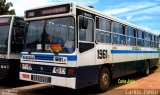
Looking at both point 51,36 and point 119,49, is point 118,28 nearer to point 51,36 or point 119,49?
point 119,49

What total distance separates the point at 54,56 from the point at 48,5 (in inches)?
68.2

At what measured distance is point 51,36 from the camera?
9227 millimetres

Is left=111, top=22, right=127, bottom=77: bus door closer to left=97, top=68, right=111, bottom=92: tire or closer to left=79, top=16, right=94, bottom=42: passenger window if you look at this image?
left=97, top=68, right=111, bottom=92: tire

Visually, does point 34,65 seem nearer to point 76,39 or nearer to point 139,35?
point 76,39

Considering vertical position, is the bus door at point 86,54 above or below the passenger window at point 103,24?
below

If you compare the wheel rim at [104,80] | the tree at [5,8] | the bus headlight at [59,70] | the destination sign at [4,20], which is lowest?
the wheel rim at [104,80]

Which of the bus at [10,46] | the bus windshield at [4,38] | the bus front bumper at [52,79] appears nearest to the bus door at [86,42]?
the bus front bumper at [52,79]

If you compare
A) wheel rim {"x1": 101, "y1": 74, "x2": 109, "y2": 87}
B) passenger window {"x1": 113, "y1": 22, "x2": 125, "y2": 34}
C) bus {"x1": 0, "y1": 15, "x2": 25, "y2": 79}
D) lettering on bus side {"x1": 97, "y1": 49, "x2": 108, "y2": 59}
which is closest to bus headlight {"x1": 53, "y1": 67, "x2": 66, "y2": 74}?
lettering on bus side {"x1": 97, "y1": 49, "x2": 108, "y2": 59}

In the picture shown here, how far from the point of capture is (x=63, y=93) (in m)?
10.2

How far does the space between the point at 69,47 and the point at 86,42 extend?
836mm

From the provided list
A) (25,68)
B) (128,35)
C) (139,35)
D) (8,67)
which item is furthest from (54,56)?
(139,35)

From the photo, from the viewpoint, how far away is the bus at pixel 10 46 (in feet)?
37.0

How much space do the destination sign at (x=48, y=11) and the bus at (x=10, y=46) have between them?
168cm

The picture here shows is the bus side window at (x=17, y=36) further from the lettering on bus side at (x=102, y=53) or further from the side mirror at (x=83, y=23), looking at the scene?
the side mirror at (x=83, y=23)
